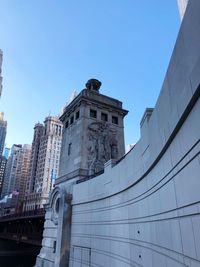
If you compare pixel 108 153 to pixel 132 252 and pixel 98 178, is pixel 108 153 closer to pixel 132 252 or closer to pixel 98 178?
pixel 98 178

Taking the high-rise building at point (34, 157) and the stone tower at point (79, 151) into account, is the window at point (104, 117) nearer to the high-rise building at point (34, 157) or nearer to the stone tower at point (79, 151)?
the stone tower at point (79, 151)

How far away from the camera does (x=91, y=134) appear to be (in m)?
29.0

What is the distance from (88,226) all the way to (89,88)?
67.5 ft

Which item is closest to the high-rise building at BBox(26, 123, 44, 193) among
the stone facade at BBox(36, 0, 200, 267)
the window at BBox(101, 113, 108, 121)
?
the window at BBox(101, 113, 108, 121)

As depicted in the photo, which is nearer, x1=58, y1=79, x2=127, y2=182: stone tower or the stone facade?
the stone facade

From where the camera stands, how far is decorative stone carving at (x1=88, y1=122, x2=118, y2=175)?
1085 inches

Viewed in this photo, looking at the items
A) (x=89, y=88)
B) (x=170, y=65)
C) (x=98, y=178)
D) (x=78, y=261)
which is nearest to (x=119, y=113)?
(x=89, y=88)

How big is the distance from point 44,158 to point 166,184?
464 feet

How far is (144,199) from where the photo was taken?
37.8ft

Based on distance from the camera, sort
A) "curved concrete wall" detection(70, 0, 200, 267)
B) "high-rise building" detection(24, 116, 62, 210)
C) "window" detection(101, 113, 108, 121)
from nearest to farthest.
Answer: "curved concrete wall" detection(70, 0, 200, 267) → "window" detection(101, 113, 108, 121) → "high-rise building" detection(24, 116, 62, 210)

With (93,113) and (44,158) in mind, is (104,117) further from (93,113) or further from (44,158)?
(44,158)

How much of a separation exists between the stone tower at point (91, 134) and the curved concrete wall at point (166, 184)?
10115mm

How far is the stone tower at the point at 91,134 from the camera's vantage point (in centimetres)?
2755

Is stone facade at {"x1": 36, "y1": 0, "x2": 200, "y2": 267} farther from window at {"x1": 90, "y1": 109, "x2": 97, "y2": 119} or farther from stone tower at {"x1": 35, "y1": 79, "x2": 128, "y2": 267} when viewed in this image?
window at {"x1": 90, "y1": 109, "x2": 97, "y2": 119}
